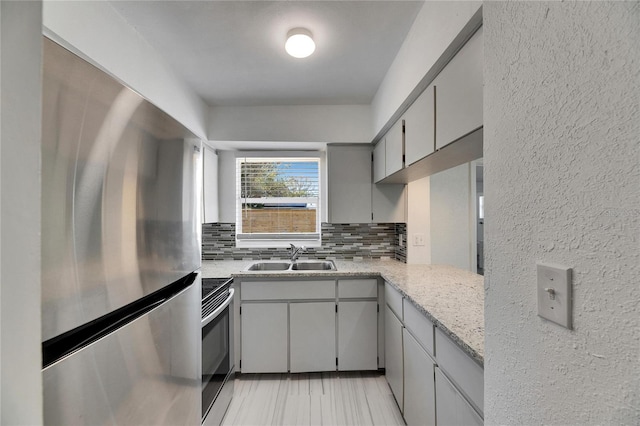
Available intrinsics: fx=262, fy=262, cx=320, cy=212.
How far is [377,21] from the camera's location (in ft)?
4.91

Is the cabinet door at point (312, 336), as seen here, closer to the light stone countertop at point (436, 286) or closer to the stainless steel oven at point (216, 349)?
the light stone countertop at point (436, 286)

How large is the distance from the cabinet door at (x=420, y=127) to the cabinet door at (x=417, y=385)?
1083mm

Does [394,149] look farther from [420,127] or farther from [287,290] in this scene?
[287,290]

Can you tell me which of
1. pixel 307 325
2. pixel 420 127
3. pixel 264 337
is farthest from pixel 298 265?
pixel 420 127

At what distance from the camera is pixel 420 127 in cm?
151

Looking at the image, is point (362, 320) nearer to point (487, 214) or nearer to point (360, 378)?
point (360, 378)

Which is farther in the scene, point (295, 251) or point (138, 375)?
point (295, 251)

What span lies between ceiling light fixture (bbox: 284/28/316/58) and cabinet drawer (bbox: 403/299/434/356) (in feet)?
5.46

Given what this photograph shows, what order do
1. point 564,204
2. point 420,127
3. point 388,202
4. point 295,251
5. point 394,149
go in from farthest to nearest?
point 295,251 → point 388,202 → point 394,149 → point 420,127 → point 564,204

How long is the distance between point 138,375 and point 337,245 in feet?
7.73

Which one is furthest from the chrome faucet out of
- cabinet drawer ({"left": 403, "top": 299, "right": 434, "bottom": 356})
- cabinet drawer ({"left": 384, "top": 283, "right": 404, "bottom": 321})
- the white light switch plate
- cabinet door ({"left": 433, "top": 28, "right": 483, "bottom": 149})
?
the white light switch plate

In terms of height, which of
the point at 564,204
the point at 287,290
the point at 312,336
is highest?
the point at 564,204

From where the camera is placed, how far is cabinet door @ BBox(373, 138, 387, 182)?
2275 mm

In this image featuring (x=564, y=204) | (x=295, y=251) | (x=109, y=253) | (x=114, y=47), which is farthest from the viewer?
(x=295, y=251)
